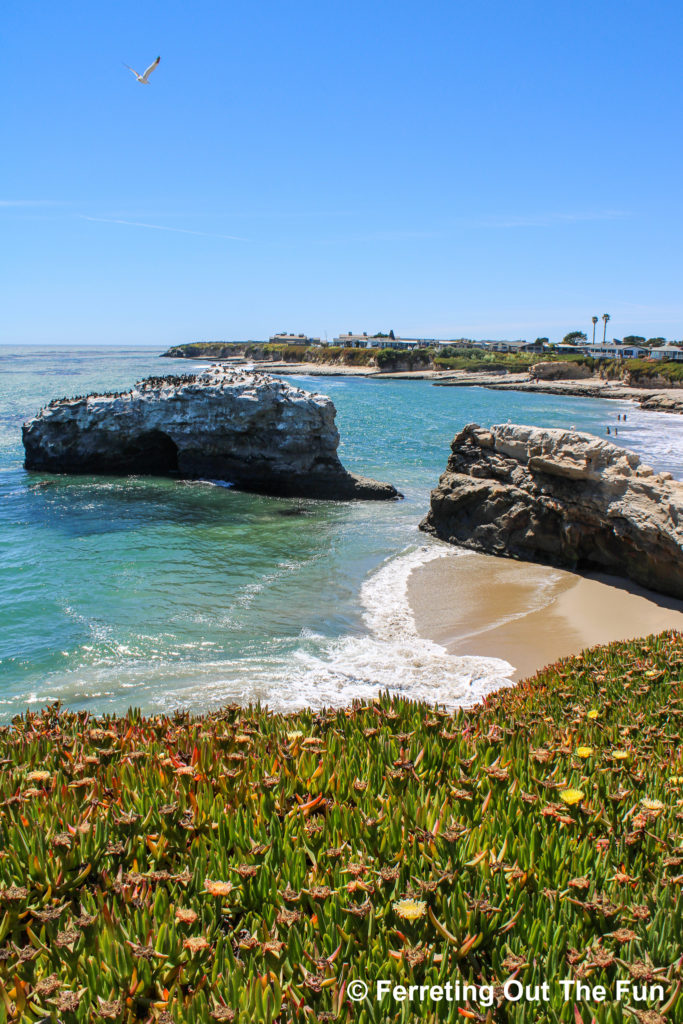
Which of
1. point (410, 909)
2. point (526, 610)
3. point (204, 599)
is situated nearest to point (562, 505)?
point (526, 610)

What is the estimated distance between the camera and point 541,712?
619 centimetres

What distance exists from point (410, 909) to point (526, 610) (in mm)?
12922

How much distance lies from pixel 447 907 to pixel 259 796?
126cm

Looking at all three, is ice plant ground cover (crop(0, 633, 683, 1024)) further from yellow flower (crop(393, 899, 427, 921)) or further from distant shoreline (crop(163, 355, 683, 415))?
distant shoreline (crop(163, 355, 683, 415))

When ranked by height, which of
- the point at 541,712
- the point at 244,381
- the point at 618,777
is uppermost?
the point at 244,381

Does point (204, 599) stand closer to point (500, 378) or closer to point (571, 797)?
point (571, 797)

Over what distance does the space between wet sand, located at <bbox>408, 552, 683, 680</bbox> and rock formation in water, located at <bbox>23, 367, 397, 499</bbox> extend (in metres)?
10.9

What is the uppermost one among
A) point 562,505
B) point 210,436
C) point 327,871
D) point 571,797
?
point 210,436

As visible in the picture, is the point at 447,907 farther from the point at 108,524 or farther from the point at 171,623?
the point at 108,524

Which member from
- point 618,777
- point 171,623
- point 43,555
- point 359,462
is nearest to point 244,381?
point 359,462

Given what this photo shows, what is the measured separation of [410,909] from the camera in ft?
8.89

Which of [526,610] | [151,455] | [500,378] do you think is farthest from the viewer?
[500,378]

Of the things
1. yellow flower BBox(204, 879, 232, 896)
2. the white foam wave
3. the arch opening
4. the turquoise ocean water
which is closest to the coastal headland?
the arch opening

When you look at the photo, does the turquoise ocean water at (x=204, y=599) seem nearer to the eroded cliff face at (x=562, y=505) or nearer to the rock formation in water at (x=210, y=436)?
the rock formation in water at (x=210, y=436)
